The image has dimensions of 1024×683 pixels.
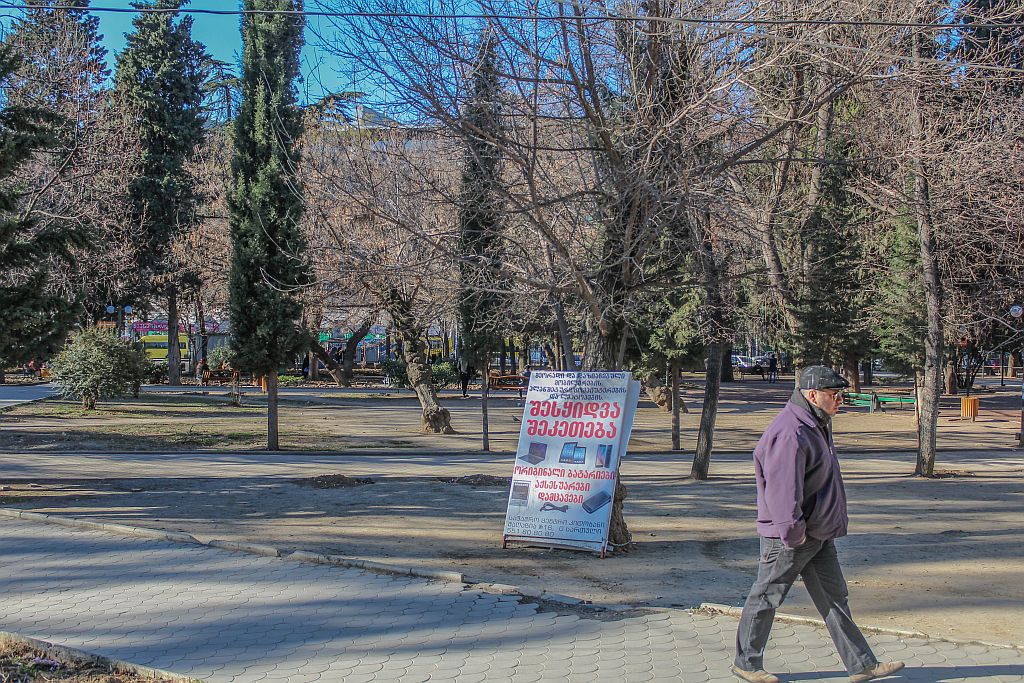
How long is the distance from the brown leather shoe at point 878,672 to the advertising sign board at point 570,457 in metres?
3.25

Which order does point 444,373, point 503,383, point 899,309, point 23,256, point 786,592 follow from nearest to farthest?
point 786,592 < point 23,256 < point 899,309 < point 444,373 < point 503,383

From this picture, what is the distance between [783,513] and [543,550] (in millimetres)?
3820

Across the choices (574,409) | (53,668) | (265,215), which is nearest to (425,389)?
(265,215)

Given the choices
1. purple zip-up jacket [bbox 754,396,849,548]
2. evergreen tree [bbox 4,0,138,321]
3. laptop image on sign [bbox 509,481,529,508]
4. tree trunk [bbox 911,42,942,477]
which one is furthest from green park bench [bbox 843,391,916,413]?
purple zip-up jacket [bbox 754,396,849,548]

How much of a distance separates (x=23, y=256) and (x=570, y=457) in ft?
23.7

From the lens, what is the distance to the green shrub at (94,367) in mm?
27109

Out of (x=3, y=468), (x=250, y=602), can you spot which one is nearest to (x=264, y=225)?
(x=3, y=468)

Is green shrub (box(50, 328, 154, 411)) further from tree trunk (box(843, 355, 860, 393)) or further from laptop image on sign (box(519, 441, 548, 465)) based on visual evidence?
tree trunk (box(843, 355, 860, 393))

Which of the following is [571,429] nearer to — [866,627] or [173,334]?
[866,627]

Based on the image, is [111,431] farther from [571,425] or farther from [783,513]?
[783,513]

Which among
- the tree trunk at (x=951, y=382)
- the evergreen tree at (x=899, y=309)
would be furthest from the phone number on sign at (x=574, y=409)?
the tree trunk at (x=951, y=382)

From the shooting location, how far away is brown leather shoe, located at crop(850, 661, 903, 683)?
4.79 meters

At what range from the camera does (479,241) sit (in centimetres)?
1187

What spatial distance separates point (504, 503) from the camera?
1123 centimetres
